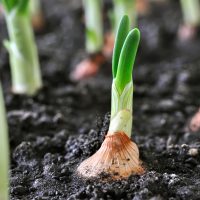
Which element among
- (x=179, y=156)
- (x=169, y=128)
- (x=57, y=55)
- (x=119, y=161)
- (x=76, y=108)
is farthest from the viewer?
(x=57, y=55)

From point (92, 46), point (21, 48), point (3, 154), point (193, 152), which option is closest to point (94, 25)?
point (92, 46)

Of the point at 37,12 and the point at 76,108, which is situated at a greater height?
the point at 37,12

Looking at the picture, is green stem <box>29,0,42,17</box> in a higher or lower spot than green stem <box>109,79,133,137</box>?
higher

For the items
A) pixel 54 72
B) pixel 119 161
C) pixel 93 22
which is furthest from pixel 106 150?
pixel 93 22

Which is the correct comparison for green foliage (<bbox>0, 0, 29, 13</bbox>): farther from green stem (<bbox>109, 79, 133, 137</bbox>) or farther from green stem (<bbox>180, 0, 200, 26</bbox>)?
green stem (<bbox>180, 0, 200, 26</bbox>)

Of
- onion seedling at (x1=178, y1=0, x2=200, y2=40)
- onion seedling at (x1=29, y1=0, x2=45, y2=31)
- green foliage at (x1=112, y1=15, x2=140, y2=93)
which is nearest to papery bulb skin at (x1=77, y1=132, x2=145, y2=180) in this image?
green foliage at (x1=112, y1=15, x2=140, y2=93)

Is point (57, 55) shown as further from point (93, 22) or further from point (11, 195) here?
point (11, 195)

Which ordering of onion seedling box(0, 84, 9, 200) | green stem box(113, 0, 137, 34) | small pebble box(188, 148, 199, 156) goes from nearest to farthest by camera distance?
onion seedling box(0, 84, 9, 200) → small pebble box(188, 148, 199, 156) → green stem box(113, 0, 137, 34)
